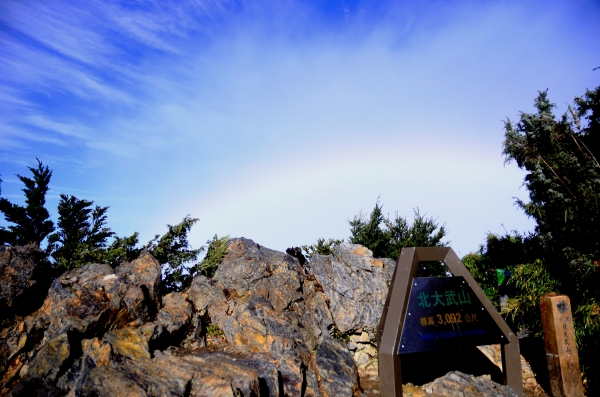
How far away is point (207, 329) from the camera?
1041 centimetres

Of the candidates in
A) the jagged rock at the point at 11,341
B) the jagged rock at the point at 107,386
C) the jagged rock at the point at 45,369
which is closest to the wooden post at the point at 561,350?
the jagged rock at the point at 107,386

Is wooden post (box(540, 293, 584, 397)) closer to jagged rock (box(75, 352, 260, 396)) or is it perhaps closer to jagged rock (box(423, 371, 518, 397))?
jagged rock (box(423, 371, 518, 397))

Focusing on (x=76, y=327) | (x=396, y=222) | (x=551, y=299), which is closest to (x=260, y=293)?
(x=76, y=327)

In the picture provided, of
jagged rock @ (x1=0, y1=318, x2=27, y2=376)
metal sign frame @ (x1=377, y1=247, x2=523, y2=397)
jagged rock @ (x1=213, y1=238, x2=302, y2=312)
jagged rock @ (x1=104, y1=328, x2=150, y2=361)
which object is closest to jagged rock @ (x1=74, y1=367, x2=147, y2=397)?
jagged rock @ (x1=104, y1=328, x2=150, y2=361)

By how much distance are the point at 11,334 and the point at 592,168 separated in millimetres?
17784

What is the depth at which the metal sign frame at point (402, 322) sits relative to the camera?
6.90m

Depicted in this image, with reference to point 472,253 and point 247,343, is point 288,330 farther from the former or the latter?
point 472,253

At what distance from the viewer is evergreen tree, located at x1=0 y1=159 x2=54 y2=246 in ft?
55.6

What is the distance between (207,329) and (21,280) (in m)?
4.84

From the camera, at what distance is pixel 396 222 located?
17.3m

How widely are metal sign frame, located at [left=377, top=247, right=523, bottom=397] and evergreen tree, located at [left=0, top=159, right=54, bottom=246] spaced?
53.9 ft

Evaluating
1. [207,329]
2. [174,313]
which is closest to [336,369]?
[207,329]

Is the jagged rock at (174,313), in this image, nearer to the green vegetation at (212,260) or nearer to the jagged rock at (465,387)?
the green vegetation at (212,260)

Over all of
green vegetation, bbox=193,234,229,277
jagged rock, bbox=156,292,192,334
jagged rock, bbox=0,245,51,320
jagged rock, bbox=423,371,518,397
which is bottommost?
jagged rock, bbox=423,371,518,397
